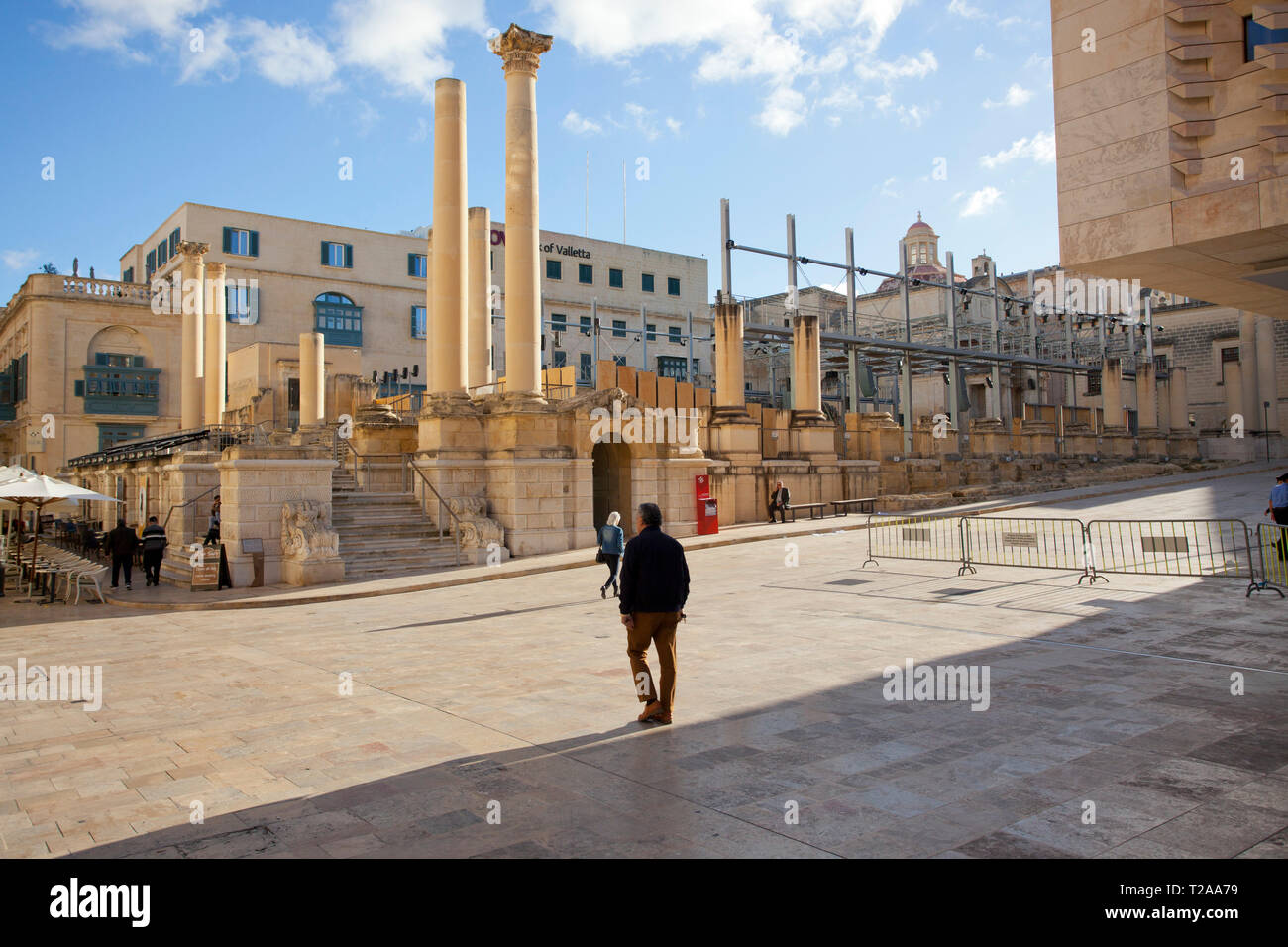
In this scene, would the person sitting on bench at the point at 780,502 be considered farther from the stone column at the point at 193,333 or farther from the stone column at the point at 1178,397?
the stone column at the point at 1178,397

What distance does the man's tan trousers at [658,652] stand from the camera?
6910 millimetres

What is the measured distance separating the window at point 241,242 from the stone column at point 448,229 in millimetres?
26375

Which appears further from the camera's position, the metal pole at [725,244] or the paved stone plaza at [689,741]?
the metal pole at [725,244]

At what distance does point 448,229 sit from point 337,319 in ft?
90.4

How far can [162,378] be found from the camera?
4222 cm

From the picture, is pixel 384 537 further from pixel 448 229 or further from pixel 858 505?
pixel 858 505

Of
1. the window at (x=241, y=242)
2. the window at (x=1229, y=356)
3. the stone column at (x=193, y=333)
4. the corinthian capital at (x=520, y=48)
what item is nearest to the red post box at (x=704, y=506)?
the corinthian capital at (x=520, y=48)

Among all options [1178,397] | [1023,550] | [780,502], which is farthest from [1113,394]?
[1023,550]

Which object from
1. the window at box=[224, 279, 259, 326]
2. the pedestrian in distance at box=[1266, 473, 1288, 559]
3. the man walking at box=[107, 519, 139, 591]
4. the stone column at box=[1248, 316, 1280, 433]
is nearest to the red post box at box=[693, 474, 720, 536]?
the pedestrian in distance at box=[1266, 473, 1288, 559]

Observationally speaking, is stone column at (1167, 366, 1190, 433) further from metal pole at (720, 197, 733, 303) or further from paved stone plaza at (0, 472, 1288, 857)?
paved stone plaza at (0, 472, 1288, 857)

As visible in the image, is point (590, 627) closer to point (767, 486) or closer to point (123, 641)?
point (123, 641)

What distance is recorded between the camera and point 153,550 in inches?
696

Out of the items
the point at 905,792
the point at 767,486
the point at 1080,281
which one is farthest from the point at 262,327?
the point at 1080,281
